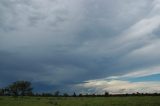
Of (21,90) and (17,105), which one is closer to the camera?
(17,105)

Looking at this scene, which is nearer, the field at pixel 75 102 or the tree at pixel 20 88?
the field at pixel 75 102

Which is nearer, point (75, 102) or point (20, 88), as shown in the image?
point (75, 102)

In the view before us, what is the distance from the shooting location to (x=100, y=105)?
238 ft

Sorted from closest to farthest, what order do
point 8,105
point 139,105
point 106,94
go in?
1. point 8,105
2. point 139,105
3. point 106,94

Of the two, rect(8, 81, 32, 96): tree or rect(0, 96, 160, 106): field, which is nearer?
rect(0, 96, 160, 106): field

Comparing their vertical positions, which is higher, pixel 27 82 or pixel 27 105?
pixel 27 82

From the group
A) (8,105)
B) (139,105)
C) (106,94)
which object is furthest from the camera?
(106,94)

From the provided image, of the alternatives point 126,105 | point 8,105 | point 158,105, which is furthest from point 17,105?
point 158,105

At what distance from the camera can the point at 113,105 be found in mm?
71625

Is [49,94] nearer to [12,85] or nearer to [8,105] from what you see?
[12,85]

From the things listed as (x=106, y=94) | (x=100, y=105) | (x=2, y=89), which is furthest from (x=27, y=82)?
(x=100, y=105)

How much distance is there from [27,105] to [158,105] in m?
31.8

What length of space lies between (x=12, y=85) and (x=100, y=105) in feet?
374

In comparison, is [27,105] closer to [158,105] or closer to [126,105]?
[126,105]
